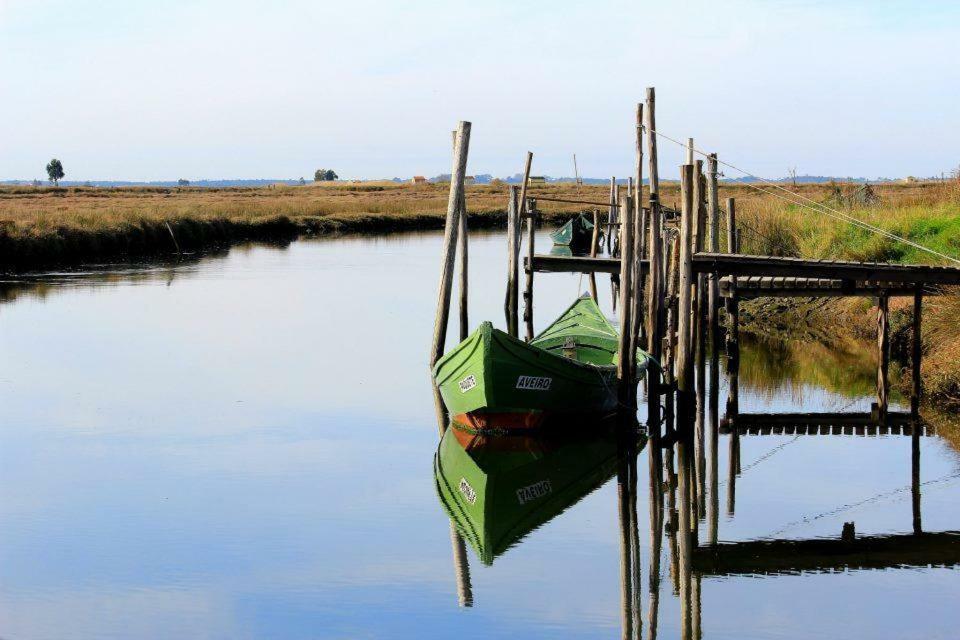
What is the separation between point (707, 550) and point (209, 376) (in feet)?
37.3

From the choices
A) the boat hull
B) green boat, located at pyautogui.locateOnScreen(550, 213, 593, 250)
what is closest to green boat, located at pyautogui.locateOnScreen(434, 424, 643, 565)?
the boat hull

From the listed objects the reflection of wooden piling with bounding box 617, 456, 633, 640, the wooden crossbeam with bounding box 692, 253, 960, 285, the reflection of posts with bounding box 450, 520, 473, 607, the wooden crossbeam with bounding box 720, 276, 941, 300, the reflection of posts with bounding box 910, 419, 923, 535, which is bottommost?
the reflection of posts with bounding box 910, 419, 923, 535

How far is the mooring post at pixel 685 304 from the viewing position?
592 inches

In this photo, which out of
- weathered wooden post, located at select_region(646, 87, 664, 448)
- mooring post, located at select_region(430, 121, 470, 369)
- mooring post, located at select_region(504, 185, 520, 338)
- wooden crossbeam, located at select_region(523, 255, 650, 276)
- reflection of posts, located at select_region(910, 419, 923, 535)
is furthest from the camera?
mooring post, located at select_region(504, 185, 520, 338)

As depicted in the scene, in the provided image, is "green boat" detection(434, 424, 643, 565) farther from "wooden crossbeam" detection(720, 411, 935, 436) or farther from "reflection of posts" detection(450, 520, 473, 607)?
"wooden crossbeam" detection(720, 411, 935, 436)

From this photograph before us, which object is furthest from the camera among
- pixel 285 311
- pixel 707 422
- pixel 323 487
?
pixel 285 311

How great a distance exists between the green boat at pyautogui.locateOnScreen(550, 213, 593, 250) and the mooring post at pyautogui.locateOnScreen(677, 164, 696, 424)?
28.4 metres

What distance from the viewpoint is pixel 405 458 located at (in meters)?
15.2

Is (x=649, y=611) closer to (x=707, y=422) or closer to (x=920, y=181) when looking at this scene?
(x=707, y=422)

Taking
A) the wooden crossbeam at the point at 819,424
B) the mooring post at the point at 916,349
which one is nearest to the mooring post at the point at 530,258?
the wooden crossbeam at the point at 819,424

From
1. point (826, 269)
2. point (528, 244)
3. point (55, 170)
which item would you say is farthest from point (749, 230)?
point (55, 170)

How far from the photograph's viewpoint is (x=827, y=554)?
1117 centimetres

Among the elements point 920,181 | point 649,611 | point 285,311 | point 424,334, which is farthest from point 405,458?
point 920,181

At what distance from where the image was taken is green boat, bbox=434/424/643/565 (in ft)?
40.7
